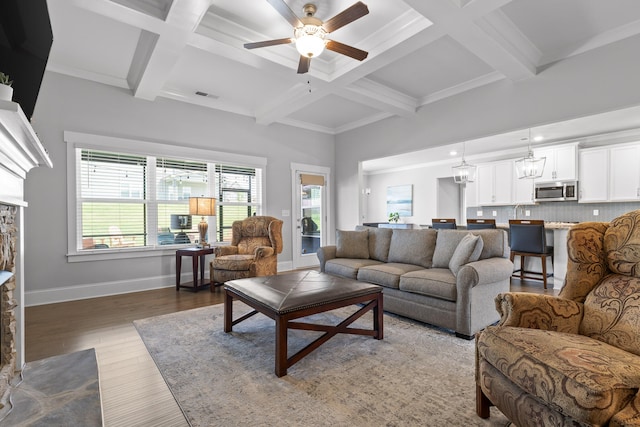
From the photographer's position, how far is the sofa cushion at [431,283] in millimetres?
2709

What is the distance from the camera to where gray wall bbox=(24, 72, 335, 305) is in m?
3.71

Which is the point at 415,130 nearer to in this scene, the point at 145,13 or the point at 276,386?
the point at 145,13

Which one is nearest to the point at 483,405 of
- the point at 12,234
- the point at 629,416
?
the point at 629,416

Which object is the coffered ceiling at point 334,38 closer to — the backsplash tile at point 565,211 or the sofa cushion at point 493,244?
the sofa cushion at point 493,244

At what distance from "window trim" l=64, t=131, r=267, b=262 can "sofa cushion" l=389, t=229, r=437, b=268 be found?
3.03 meters

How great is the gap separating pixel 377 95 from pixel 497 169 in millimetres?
4480

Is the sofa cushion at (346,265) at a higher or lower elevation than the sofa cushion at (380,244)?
lower

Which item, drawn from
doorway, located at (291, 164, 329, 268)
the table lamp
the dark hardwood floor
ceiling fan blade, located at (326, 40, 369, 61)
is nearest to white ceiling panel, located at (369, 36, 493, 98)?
ceiling fan blade, located at (326, 40, 369, 61)

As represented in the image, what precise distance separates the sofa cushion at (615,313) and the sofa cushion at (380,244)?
2.37m

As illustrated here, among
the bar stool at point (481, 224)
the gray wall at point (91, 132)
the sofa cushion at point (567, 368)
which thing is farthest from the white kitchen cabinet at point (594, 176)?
the gray wall at point (91, 132)

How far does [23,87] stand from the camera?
199 centimetres

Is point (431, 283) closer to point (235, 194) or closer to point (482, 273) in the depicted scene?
point (482, 273)

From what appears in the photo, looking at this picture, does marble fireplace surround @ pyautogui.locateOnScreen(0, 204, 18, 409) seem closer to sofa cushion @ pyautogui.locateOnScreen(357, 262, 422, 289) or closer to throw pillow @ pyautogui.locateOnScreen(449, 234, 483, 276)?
sofa cushion @ pyautogui.locateOnScreen(357, 262, 422, 289)

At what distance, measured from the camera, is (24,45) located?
1.90 meters
